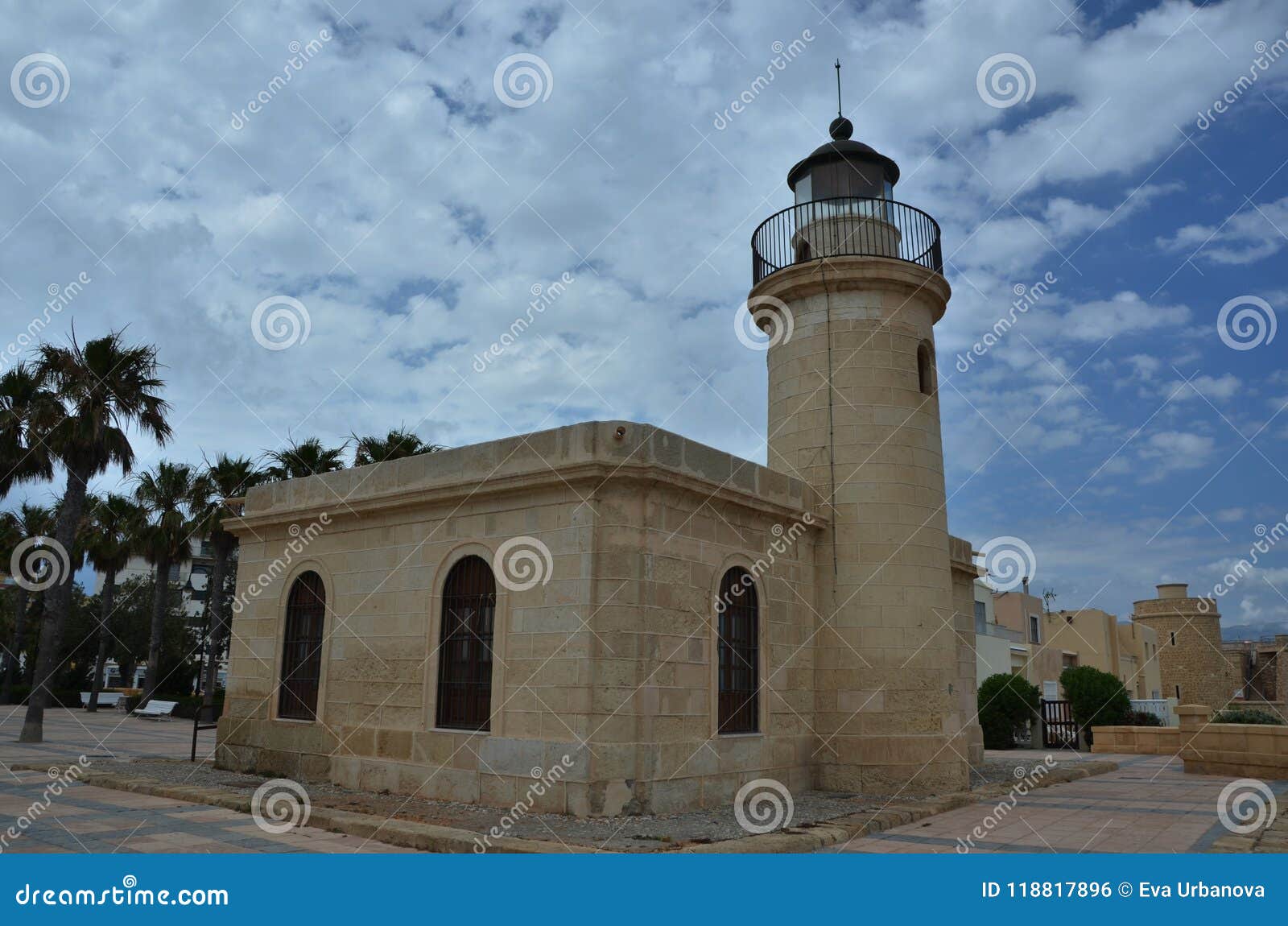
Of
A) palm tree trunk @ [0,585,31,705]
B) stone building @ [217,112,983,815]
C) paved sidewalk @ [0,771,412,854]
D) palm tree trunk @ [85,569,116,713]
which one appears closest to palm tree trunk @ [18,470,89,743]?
stone building @ [217,112,983,815]

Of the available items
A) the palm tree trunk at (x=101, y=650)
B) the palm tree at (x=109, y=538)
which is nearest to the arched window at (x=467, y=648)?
the palm tree at (x=109, y=538)

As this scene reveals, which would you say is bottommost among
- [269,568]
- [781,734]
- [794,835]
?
[794,835]

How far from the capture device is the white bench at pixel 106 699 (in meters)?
32.4

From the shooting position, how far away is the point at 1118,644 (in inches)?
1638

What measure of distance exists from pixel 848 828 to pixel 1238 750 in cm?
952

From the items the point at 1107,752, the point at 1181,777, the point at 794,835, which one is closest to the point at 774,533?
the point at 794,835

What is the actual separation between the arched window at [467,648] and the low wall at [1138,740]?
16572 mm

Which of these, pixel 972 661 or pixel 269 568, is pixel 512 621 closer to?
pixel 269 568

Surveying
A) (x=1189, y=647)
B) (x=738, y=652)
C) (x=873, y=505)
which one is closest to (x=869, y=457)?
(x=873, y=505)

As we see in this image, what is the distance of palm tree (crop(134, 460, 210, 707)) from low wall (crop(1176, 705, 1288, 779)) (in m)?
25.8

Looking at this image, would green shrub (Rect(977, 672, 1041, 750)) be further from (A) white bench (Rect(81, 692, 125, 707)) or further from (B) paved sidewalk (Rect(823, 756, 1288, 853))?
(A) white bench (Rect(81, 692, 125, 707))

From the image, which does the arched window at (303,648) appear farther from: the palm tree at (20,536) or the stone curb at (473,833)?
the palm tree at (20,536)

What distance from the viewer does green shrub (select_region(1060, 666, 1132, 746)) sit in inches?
929

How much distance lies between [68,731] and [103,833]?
16127 mm
